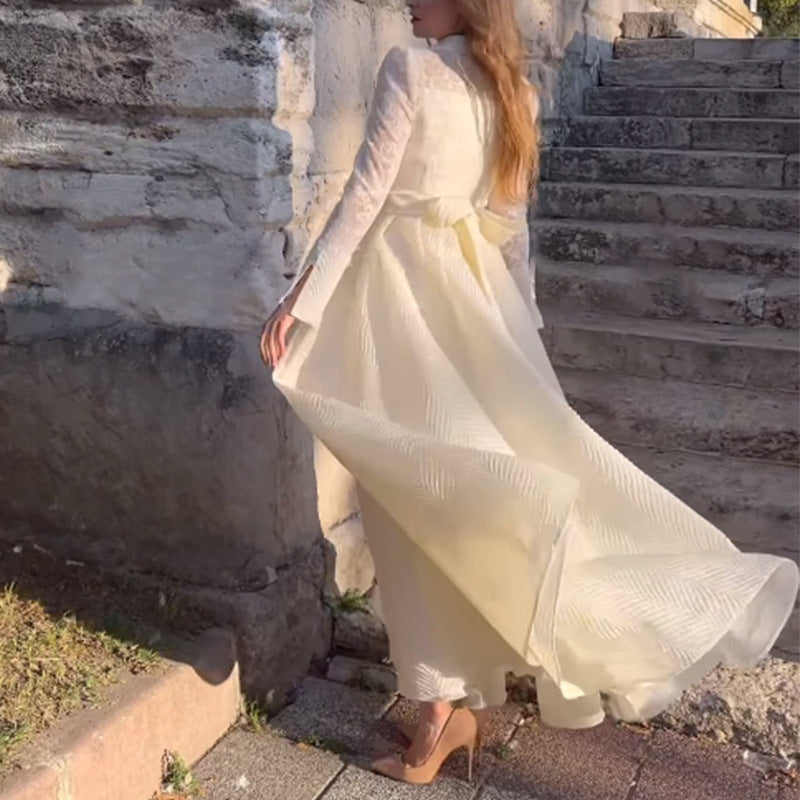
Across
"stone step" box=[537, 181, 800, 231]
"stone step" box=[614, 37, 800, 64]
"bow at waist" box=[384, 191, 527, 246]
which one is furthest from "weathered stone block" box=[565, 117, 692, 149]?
"bow at waist" box=[384, 191, 527, 246]

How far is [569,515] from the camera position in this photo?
2.27 m

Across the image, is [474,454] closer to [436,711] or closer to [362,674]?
[436,711]

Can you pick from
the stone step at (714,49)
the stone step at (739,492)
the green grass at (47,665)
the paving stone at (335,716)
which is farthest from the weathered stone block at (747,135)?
the green grass at (47,665)

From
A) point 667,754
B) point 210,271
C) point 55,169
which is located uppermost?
point 55,169

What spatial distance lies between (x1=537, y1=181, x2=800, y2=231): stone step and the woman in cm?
294

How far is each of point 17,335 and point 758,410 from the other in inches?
108

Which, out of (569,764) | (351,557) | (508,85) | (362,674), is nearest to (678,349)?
(351,557)

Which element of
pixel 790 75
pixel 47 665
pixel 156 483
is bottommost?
pixel 47 665

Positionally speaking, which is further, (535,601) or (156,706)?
(156,706)

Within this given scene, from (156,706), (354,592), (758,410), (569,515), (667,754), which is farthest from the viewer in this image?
(758,410)

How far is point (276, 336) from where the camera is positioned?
2.45 meters

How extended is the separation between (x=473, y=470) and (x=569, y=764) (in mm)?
868

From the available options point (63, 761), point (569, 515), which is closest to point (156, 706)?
point (63, 761)

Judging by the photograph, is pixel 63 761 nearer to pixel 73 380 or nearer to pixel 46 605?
pixel 46 605
